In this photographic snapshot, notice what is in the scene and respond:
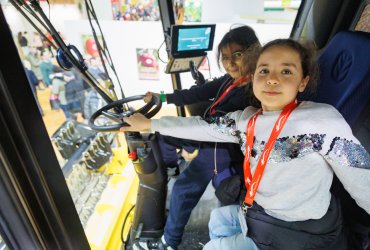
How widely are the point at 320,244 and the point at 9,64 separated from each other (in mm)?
1166

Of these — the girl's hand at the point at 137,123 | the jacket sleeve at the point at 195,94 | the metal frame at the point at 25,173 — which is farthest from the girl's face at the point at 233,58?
the metal frame at the point at 25,173

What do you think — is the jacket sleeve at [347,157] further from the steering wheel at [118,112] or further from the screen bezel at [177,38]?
the screen bezel at [177,38]

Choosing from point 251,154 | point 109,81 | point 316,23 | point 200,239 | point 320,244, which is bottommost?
point 200,239

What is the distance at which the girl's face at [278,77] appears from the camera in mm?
901

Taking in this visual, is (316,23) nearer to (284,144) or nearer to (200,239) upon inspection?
(284,144)

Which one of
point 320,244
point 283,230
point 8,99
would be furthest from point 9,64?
point 320,244

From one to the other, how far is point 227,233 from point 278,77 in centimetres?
75

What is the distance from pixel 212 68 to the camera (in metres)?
3.26

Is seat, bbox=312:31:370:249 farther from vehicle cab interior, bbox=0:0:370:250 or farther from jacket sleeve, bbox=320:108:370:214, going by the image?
jacket sleeve, bbox=320:108:370:214

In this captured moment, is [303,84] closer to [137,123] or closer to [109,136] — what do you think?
[137,123]

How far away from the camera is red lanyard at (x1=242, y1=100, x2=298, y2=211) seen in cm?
91

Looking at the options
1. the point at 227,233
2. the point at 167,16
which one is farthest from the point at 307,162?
the point at 167,16

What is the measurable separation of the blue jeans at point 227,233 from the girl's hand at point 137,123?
58 cm

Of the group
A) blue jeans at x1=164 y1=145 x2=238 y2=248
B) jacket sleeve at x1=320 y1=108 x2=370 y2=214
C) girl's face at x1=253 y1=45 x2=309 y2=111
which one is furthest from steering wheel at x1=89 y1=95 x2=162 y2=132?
jacket sleeve at x1=320 y1=108 x2=370 y2=214
